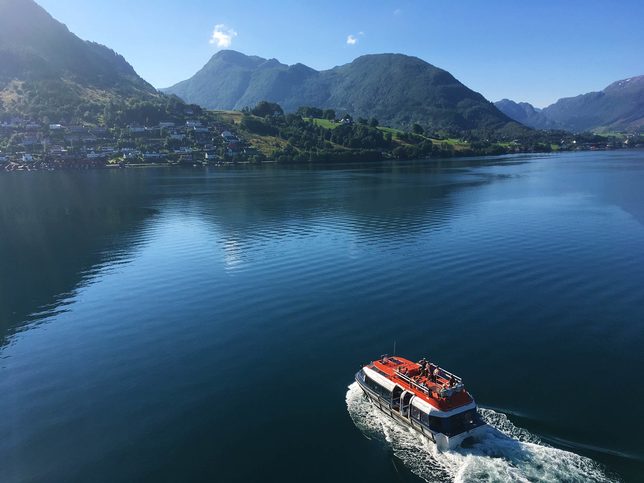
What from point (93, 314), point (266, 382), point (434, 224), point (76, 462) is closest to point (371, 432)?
point (266, 382)

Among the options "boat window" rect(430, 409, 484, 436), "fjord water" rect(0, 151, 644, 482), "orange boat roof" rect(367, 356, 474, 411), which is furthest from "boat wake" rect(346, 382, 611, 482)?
"orange boat roof" rect(367, 356, 474, 411)

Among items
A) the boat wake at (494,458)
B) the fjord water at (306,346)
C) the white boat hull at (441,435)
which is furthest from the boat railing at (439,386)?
the fjord water at (306,346)

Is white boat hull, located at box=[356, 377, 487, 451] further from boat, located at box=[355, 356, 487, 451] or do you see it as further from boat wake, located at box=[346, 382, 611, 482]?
boat wake, located at box=[346, 382, 611, 482]

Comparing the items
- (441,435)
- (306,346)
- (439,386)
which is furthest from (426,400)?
(306,346)

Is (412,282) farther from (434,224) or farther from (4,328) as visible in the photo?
(4,328)

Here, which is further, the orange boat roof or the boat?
the orange boat roof

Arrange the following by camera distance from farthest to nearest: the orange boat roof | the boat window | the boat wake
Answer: the orange boat roof, the boat window, the boat wake

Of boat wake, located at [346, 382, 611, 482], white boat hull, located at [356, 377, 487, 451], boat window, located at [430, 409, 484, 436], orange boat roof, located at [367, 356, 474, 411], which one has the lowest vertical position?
boat wake, located at [346, 382, 611, 482]
